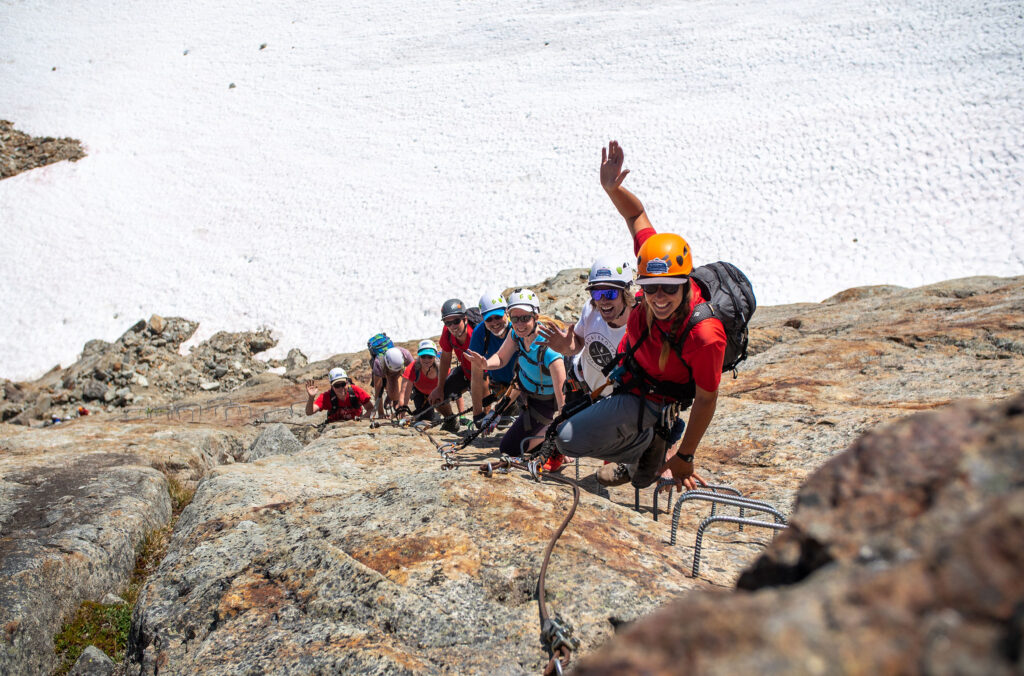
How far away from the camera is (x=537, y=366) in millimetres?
7547

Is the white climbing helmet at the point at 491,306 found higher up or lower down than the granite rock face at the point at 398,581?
higher up

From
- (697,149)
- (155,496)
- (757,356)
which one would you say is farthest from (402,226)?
(155,496)

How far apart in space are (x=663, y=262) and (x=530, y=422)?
3.69m

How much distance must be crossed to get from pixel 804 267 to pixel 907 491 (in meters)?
24.5

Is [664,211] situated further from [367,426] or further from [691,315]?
[691,315]

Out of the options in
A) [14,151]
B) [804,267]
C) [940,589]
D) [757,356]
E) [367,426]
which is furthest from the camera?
[14,151]

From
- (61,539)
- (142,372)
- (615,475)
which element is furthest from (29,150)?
(615,475)

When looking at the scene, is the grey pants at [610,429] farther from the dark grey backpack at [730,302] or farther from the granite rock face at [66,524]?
the granite rock face at [66,524]

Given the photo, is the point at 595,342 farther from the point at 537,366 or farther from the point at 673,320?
the point at 673,320

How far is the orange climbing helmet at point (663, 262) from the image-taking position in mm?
4465

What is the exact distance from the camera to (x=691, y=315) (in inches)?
181

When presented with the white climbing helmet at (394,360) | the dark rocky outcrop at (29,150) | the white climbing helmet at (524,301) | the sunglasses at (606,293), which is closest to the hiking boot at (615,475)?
the sunglasses at (606,293)

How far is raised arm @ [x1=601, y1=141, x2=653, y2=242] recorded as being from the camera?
6.00 metres

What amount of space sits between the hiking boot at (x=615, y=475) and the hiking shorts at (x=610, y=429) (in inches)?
18.9
